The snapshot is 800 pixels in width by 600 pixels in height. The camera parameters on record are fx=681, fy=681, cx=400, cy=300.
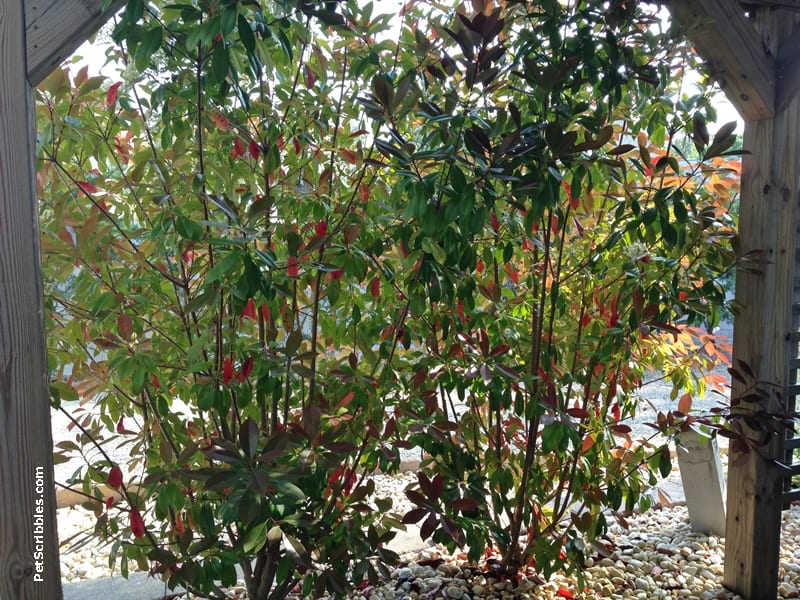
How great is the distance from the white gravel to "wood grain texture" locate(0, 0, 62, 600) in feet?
1.38

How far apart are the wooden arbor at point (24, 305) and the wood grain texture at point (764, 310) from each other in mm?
1675

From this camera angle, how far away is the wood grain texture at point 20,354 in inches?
48.9

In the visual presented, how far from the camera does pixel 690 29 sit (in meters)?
1.61

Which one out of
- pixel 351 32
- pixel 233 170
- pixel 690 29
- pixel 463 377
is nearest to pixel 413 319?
pixel 463 377

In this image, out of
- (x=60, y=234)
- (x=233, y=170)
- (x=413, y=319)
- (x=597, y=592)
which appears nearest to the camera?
(x=60, y=234)

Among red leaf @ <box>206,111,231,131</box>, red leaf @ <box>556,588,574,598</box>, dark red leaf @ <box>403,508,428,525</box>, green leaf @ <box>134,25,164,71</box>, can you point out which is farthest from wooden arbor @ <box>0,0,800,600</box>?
dark red leaf @ <box>403,508,428,525</box>

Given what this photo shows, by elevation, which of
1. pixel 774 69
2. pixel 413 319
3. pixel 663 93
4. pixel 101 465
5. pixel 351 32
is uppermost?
pixel 774 69

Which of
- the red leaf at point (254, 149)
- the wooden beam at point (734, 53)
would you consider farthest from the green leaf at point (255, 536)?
the wooden beam at point (734, 53)

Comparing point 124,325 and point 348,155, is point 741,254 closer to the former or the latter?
point 348,155

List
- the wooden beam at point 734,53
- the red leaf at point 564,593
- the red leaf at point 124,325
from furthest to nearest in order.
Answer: the red leaf at point 564,593
the wooden beam at point 734,53
the red leaf at point 124,325

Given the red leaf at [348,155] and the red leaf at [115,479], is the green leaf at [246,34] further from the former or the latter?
the red leaf at [115,479]

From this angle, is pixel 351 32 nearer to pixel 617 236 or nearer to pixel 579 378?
pixel 617 236

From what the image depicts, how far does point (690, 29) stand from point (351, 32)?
807 millimetres

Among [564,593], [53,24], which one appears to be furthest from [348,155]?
[564,593]
